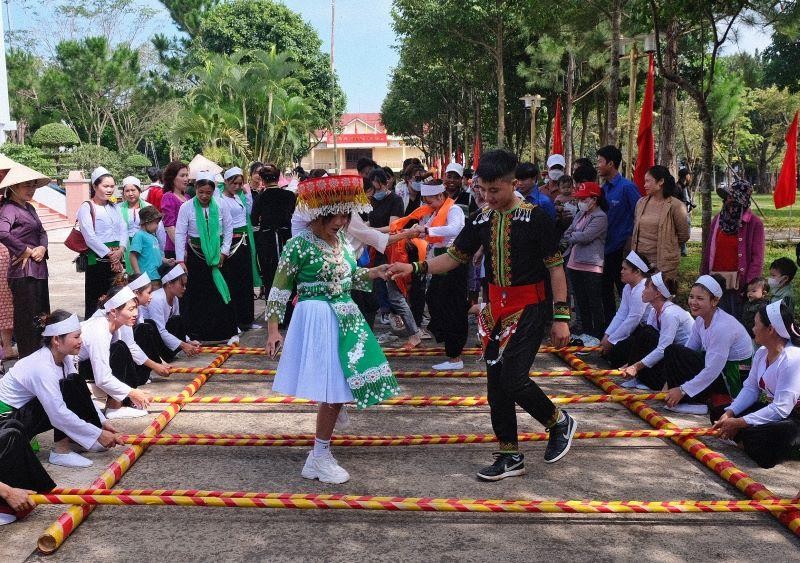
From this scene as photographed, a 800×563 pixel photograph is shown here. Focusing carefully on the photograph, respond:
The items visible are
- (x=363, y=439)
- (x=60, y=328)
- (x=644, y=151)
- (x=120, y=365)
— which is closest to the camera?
(x=60, y=328)

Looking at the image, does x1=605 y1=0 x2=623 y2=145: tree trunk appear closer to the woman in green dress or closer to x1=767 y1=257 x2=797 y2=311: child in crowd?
x1=767 y1=257 x2=797 y2=311: child in crowd

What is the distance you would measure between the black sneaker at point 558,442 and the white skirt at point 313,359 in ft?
4.47

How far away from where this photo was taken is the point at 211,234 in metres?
8.91

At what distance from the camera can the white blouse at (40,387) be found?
16.0ft

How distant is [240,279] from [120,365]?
330 cm

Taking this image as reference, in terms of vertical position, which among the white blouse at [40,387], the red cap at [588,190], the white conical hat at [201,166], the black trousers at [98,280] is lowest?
the white blouse at [40,387]

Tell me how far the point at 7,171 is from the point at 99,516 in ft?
14.8

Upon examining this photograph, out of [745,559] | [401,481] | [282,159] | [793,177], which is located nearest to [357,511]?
[401,481]

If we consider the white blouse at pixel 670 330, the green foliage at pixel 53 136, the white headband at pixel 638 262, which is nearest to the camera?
→ the white blouse at pixel 670 330

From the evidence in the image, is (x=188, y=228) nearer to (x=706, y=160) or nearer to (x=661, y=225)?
(x=661, y=225)

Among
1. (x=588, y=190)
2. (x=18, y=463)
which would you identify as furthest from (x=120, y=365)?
(x=588, y=190)

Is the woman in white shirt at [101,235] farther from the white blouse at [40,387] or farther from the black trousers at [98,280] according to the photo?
the white blouse at [40,387]

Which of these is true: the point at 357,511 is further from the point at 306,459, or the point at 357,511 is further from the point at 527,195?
the point at 527,195

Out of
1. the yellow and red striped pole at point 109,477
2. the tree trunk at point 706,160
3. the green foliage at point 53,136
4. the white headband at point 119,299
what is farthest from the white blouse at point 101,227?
the green foliage at point 53,136
